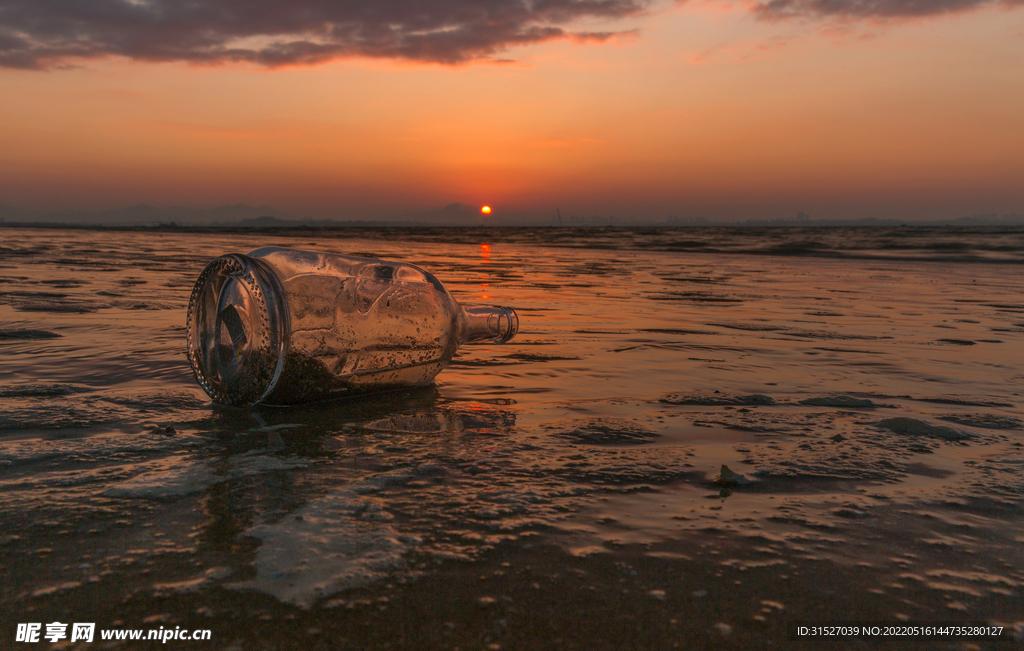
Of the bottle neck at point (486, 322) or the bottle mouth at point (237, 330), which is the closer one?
the bottle mouth at point (237, 330)

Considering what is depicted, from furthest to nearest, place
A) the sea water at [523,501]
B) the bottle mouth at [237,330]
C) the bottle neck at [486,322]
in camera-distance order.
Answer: the bottle neck at [486,322]
the bottle mouth at [237,330]
the sea water at [523,501]

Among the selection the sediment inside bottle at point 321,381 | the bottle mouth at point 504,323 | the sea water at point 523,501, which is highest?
the bottle mouth at point 504,323

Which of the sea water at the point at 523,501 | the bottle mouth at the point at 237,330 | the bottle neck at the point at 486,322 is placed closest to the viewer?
the sea water at the point at 523,501

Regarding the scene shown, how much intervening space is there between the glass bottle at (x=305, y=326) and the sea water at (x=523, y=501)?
0.32 feet

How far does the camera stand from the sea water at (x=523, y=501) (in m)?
0.92

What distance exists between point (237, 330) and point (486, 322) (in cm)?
91

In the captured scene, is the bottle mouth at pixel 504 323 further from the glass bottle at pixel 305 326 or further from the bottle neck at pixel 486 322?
the glass bottle at pixel 305 326

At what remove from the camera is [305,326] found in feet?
6.26

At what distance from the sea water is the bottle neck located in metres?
0.18

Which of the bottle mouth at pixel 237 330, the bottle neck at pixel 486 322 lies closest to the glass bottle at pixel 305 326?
the bottle mouth at pixel 237 330

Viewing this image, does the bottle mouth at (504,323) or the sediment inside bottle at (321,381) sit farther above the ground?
the bottle mouth at (504,323)

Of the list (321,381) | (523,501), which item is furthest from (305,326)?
(523,501)

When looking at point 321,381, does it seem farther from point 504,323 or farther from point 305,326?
point 504,323

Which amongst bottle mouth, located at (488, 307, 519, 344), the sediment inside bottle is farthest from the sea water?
bottle mouth, located at (488, 307, 519, 344)
